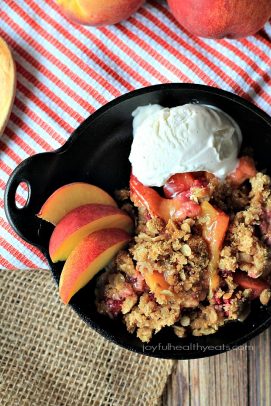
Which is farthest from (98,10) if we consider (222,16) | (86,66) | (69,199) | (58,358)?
(58,358)

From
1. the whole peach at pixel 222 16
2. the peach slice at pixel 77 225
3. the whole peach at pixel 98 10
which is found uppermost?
the whole peach at pixel 98 10

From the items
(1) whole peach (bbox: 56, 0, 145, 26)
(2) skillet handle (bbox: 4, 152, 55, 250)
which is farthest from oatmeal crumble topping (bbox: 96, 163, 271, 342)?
(1) whole peach (bbox: 56, 0, 145, 26)

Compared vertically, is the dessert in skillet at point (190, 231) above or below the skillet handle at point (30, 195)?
below

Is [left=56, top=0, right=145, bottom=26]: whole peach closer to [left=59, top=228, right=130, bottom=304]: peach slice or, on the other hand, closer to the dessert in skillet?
the dessert in skillet

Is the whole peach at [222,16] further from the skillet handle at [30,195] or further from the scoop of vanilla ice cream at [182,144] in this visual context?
the skillet handle at [30,195]

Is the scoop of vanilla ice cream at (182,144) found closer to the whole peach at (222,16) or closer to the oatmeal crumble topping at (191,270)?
the oatmeal crumble topping at (191,270)

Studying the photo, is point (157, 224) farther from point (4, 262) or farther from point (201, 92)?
point (4, 262)

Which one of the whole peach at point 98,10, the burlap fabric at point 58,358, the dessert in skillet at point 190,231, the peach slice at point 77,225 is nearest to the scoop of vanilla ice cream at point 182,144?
the dessert in skillet at point 190,231

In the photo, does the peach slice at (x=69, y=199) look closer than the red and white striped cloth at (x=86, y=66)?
Yes
